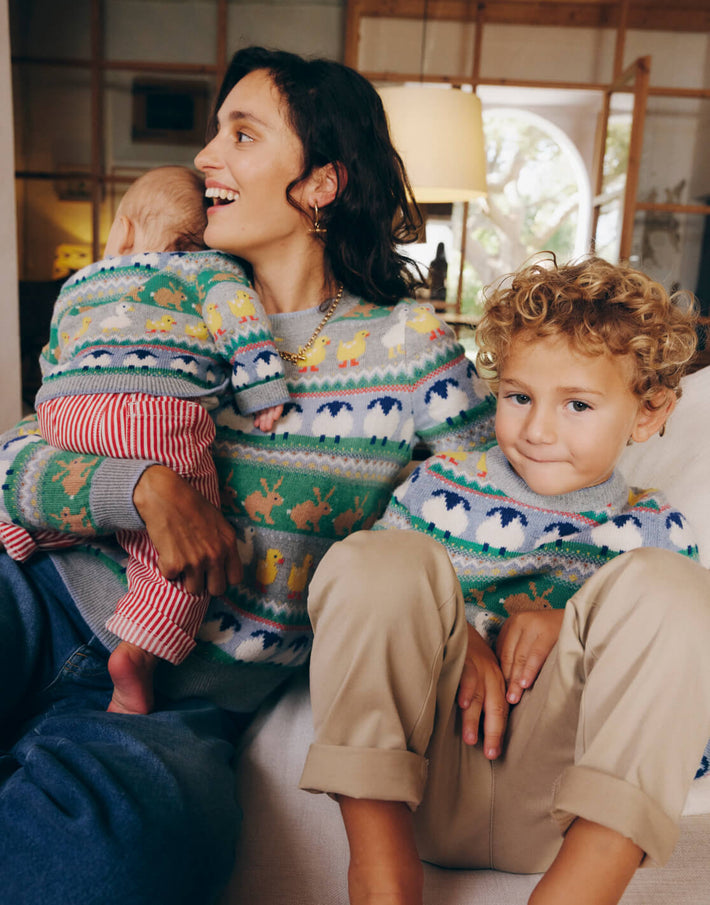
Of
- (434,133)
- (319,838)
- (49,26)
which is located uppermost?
(49,26)

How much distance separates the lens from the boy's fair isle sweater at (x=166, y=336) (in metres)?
0.98

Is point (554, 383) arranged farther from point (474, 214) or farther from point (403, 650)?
point (474, 214)

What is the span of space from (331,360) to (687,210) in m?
4.33

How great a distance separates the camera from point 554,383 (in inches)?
37.5

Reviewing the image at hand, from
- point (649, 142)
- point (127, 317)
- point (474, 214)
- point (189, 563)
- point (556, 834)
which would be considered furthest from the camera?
point (474, 214)

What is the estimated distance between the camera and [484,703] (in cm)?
83

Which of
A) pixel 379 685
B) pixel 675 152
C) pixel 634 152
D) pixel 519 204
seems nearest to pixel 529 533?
pixel 379 685

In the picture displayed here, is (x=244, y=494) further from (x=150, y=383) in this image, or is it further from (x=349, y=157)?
(x=349, y=157)

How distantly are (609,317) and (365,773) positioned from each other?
63 cm

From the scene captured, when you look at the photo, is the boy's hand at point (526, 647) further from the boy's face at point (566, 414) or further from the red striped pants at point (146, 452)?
the red striped pants at point (146, 452)

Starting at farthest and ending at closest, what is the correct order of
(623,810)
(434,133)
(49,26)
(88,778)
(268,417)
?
(49,26)
(434,133)
(268,417)
(88,778)
(623,810)

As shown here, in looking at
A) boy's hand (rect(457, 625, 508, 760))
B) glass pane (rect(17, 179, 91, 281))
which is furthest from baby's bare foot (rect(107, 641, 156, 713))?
glass pane (rect(17, 179, 91, 281))

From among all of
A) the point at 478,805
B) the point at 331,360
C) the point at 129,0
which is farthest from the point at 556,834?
the point at 129,0

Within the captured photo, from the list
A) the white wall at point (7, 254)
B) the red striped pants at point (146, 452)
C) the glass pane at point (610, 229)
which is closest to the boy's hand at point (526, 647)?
the red striped pants at point (146, 452)
